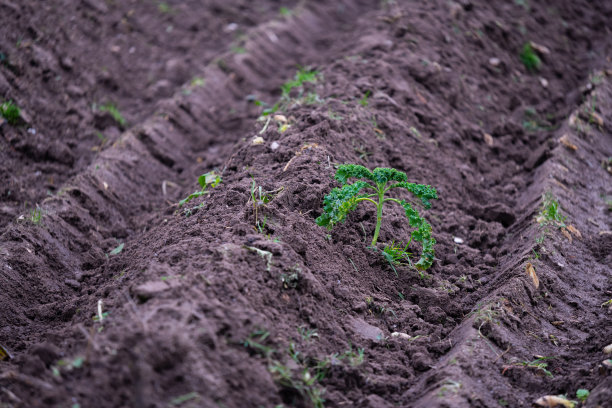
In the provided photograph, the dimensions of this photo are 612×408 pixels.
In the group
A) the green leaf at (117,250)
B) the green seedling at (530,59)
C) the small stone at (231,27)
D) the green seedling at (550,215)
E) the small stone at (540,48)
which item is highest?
the small stone at (540,48)

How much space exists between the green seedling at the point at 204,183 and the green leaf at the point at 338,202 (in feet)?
3.09

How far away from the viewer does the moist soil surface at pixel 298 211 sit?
2260 millimetres

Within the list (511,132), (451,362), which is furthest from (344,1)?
(451,362)

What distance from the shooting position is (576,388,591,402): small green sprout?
231 centimetres

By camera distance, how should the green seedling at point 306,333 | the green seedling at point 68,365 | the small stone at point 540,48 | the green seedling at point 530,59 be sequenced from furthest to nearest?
the small stone at point 540,48
the green seedling at point 530,59
the green seedling at point 306,333
the green seedling at point 68,365

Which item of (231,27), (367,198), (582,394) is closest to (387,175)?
(367,198)

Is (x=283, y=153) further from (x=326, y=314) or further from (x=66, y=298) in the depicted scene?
(x=66, y=298)

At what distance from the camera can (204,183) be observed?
366cm

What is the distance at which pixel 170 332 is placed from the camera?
2.03m

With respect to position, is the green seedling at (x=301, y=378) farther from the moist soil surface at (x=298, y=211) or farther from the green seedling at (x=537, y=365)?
the green seedling at (x=537, y=365)

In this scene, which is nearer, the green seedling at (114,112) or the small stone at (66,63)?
the green seedling at (114,112)

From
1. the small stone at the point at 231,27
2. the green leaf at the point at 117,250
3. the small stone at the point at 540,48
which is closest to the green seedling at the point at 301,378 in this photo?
the green leaf at the point at 117,250

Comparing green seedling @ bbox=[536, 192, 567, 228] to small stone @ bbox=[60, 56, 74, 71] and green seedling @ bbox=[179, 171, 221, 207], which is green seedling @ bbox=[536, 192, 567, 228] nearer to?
green seedling @ bbox=[179, 171, 221, 207]

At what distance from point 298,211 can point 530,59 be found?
429cm
